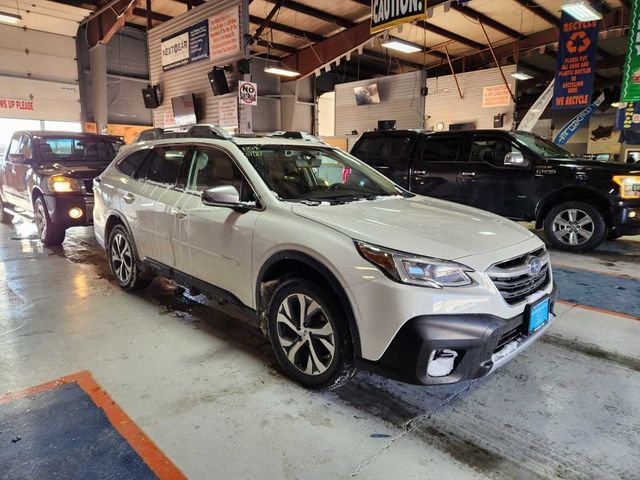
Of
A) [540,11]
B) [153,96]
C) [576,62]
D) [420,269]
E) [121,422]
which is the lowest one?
[121,422]

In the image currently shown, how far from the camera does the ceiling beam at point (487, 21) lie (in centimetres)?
1257

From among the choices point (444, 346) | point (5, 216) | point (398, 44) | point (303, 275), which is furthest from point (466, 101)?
point (444, 346)

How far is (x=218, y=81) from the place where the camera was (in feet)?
33.3

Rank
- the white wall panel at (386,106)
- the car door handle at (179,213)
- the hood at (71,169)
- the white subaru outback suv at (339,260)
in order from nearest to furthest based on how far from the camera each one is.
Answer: the white subaru outback suv at (339,260), the car door handle at (179,213), the hood at (71,169), the white wall panel at (386,106)

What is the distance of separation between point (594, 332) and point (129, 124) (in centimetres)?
1588

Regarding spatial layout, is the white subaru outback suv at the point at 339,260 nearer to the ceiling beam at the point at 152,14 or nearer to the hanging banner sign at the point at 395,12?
the hanging banner sign at the point at 395,12

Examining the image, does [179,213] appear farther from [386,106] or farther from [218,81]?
[386,106]

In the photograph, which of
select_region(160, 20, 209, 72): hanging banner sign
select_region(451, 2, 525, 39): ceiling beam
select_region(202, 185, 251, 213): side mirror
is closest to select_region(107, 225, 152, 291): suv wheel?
select_region(202, 185, 251, 213): side mirror

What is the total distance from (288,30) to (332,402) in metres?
13.7

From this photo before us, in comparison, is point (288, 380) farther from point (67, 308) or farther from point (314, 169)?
point (67, 308)

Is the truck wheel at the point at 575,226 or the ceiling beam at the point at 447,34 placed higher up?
the ceiling beam at the point at 447,34

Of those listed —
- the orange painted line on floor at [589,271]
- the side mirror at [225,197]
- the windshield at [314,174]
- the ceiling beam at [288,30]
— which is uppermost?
the ceiling beam at [288,30]

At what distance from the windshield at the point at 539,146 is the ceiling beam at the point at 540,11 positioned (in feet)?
24.5

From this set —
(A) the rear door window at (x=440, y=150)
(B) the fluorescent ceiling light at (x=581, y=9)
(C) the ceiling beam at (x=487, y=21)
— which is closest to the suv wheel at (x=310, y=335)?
(A) the rear door window at (x=440, y=150)
